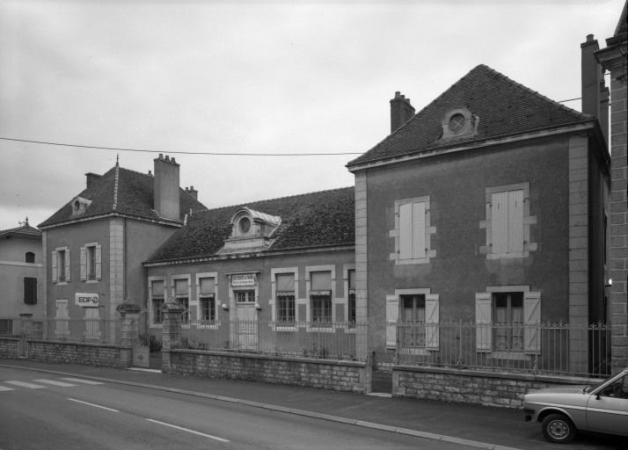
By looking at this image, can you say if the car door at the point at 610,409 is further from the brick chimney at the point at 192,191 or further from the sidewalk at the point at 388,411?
the brick chimney at the point at 192,191

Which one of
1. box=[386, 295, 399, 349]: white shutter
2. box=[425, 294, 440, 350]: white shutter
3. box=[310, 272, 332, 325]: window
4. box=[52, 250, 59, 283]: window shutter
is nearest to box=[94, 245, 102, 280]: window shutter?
box=[52, 250, 59, 283]: window shutter

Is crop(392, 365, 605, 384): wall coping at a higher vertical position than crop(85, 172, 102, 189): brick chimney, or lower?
lower

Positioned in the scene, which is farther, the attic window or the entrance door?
the entrance door

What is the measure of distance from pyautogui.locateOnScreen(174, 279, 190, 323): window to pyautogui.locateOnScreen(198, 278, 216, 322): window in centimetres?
88

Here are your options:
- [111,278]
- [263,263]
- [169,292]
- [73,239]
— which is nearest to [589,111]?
[263,263]

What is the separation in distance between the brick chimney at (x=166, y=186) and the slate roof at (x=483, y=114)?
1376 centimetres

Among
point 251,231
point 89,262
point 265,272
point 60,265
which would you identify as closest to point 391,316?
point 265,272

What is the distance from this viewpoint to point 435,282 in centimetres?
1647

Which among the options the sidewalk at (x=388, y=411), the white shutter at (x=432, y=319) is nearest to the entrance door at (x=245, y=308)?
the sidewalk at (x=388, y=411)

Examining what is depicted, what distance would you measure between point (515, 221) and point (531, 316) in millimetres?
2566

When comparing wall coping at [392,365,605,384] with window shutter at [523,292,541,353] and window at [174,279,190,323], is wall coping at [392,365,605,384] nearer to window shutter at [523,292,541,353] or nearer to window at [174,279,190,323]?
window shutter at [523,292,541,353]

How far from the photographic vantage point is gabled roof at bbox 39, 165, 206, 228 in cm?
2753

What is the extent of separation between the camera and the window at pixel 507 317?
1454cm

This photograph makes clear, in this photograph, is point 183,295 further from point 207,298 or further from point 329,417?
point 329,417
